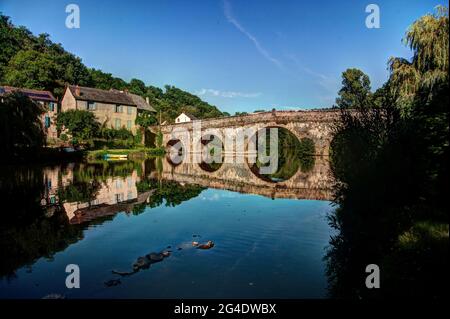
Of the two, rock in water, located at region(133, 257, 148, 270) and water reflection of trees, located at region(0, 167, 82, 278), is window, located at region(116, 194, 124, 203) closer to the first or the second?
water reflection of trees, located at region(0, 167, 82, 278)

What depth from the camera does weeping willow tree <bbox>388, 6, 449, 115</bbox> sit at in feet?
45.4

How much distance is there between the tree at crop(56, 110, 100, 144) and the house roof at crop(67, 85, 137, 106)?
4.97 meters

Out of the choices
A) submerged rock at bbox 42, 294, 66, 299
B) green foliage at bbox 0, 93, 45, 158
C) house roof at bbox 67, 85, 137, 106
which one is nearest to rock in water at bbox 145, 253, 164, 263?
submerged rock at bbox 42, 294, 66, 299

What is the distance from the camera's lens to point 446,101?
715 cm

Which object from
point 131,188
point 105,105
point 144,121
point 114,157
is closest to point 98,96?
point 105,105

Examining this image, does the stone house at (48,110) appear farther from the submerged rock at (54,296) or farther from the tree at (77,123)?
the submerged rock at (54,296)

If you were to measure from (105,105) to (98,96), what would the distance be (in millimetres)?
1502

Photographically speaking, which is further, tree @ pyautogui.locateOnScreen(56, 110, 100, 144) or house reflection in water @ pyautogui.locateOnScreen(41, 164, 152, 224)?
tree @ pyautogui.locateOnScreen(56, 110, 100, 144)

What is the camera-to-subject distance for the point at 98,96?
49.0m

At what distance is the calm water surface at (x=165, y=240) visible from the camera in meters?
6.71

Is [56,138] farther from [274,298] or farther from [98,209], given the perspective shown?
[274,298]

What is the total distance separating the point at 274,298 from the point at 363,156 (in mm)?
6251

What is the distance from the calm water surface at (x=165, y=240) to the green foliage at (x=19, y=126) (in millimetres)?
8333

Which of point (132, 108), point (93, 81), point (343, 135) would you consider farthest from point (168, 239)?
point (93, 81)
